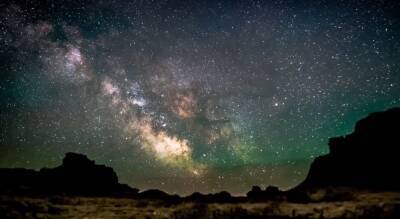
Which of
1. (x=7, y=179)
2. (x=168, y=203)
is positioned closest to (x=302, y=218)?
(x=168, y=203)

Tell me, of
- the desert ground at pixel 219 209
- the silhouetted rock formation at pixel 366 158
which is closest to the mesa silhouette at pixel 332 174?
the silhouetted rock formation at pixel 366 158

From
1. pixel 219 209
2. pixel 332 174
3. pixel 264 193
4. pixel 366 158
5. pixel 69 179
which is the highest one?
pixel 366 158

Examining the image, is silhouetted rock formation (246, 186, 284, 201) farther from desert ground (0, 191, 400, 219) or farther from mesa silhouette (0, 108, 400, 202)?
desert ground (0, 191, 400, 219)

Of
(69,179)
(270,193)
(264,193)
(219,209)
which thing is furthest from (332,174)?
(69,179)

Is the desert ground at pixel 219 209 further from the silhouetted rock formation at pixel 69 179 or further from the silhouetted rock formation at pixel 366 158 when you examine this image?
the silhouetted rock formation at pixel 69 179

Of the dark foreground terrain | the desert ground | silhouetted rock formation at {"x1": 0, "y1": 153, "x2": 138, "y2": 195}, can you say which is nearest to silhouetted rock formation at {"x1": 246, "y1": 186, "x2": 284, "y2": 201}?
the dark foreground terrain

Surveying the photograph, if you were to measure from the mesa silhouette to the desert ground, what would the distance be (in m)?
3.70

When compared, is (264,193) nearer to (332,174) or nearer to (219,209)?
(332,174)

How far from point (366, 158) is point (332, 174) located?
4.64 m

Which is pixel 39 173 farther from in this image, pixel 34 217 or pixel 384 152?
pixel 384 152

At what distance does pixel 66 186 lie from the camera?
40.0 meters

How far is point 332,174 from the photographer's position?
35250 mm

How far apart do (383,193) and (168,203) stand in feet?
72.6

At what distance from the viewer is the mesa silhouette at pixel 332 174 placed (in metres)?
30.2
